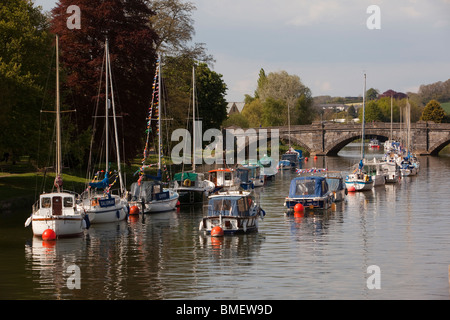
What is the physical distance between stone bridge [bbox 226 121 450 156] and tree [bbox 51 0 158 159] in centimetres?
6448

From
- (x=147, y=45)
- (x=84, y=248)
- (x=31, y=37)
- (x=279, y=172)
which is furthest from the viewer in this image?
(x=279, y=172)

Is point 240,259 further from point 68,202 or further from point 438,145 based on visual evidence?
point 438,145

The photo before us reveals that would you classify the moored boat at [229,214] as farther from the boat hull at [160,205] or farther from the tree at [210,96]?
the tree at [210,96]

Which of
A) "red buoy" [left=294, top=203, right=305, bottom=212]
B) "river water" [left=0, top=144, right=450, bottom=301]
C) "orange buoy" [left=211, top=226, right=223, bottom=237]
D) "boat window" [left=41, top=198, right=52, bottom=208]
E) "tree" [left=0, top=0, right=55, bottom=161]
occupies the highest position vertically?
"tree" [left=0, top=0, right=55, bottom=161]

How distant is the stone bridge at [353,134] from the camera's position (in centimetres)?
14000

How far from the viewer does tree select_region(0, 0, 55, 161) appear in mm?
58938

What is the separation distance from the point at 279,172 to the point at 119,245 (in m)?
68.5

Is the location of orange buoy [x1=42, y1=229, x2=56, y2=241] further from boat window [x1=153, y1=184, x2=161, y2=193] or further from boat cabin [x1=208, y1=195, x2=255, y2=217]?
boat window [x1=153, y1=184, x2=161, y2=193]

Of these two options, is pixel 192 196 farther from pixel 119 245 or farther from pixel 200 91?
pixel 200 91

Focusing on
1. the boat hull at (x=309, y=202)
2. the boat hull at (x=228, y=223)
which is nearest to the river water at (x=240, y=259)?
the boat hull at (x=228, y=223)

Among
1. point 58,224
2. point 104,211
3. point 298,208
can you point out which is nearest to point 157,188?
point 104,211

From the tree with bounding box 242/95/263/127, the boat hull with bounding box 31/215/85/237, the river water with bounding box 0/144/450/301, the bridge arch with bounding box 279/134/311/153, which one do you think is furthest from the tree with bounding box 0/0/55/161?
the tree with bounding box 242/95/263/127

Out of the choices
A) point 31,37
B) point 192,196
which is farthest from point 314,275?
point 31,37

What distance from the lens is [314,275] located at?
33500mm
